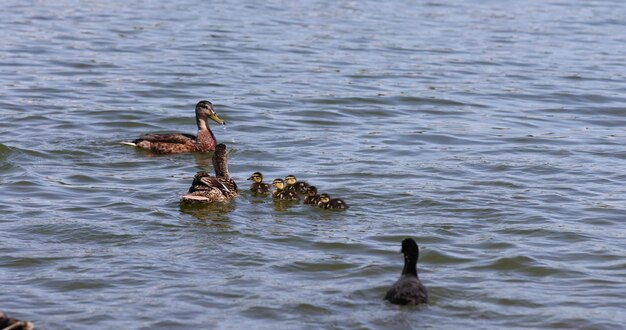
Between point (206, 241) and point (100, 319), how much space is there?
2287 mm

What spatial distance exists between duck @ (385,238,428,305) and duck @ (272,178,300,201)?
10.3 feet

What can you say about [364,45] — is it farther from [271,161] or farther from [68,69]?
[271,161]

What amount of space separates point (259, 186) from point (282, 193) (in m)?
0.42

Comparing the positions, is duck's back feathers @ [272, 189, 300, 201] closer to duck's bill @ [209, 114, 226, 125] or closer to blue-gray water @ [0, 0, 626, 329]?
blue-gray water @ [0, 0, 626, 329]

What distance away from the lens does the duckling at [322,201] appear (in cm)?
1223

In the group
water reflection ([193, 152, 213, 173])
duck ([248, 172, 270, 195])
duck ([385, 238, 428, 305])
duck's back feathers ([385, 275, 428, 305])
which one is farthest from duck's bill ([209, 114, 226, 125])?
duck's back feathers ([385, 275, 428, 305])

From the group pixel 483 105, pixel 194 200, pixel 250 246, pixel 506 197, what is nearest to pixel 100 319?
pixel 250 246

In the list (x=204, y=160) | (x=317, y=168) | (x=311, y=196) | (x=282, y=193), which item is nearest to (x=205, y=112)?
(x=204, y=160)

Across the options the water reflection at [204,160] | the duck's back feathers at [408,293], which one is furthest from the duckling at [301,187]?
the duck's back feathers at [408,293]

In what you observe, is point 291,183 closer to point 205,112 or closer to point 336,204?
point 336,204

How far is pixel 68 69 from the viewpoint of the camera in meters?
21.4

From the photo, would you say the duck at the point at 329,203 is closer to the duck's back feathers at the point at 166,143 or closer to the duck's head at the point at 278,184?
the duck's head at the point at 278,184

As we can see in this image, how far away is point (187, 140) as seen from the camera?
1572 cm

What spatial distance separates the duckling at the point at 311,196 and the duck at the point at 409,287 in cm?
288
